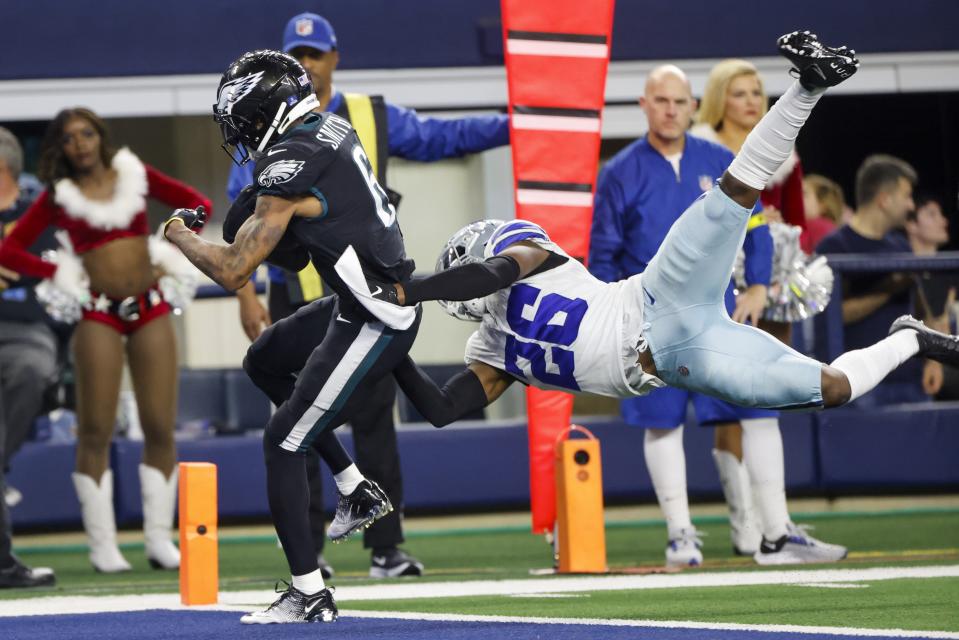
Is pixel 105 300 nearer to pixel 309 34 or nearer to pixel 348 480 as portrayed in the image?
pixel 309 34

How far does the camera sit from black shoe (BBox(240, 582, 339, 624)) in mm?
4391

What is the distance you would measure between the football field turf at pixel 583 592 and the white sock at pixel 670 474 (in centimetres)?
21

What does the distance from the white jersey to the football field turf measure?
0.67 meters

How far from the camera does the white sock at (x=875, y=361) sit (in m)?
4.60

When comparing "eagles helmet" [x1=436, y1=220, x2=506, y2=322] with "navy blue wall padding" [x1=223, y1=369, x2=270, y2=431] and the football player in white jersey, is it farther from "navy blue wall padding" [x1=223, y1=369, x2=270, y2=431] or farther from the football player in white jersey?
"navy blue wall padding" [x1=223, y1=369, x2=270, y2=431]

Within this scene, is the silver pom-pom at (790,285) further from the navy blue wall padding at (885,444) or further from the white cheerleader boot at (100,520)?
the white cheerleader boot at (100,520)

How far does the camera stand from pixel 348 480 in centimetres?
472

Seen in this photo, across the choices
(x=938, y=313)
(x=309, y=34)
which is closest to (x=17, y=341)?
(x=309, y=34)

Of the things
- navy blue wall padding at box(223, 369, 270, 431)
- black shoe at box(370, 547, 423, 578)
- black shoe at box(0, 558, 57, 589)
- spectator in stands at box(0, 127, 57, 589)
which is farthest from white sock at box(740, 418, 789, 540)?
navy blue wall padding at box(223, 369, 270, 431)

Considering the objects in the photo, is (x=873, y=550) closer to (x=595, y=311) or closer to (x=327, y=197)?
(x=595, y=311)

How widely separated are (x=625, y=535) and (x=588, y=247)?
2.12 meters

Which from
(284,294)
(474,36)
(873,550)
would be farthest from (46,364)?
(873,550)

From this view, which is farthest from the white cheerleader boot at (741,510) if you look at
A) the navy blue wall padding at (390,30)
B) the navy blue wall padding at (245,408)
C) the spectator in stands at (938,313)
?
the navy blue wall padding at (390,30)

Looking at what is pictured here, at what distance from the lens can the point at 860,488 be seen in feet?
28.9
